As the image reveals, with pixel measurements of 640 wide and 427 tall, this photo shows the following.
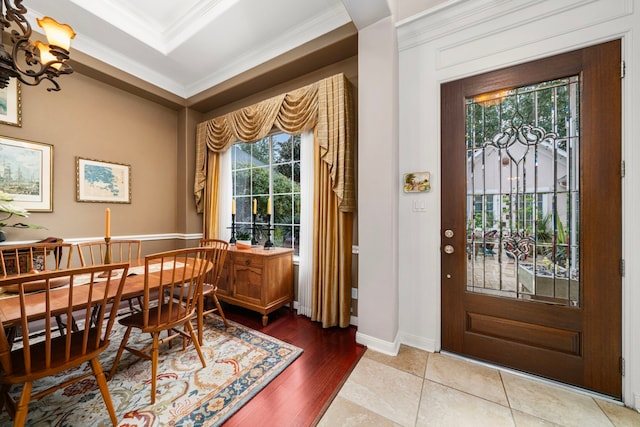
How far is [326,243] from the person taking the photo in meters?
2.45

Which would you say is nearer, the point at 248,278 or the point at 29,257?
the point at 29,257

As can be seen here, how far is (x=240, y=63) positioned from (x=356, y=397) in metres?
3.66

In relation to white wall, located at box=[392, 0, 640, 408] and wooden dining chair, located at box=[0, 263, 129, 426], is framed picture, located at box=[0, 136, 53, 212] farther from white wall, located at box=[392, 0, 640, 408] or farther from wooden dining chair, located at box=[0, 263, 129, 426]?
white wall, located at box=[392, 0, 640, 408]

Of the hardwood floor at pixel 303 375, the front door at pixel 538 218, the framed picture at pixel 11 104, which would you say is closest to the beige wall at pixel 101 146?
the framed picture at pixel 11 104

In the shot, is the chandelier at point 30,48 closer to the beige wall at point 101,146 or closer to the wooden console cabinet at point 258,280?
the beige wall at point 101,146

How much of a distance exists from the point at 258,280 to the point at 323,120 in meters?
1.83

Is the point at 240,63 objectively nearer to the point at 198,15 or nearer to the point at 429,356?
the point at 198,15

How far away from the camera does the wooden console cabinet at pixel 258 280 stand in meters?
2.50


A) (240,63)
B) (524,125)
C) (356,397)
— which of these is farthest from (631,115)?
(240,63)

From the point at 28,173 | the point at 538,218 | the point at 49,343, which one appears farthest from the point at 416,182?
the point at 28,173

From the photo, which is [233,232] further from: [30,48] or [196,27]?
[196,27]

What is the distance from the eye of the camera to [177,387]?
1.58 m

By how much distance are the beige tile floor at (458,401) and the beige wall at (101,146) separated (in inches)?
135

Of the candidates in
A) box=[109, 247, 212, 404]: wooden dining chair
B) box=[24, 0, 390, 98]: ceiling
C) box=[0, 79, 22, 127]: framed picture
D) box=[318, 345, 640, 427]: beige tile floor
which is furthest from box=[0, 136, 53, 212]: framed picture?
box=[318, 345, 640, 427]: beige tile floor
